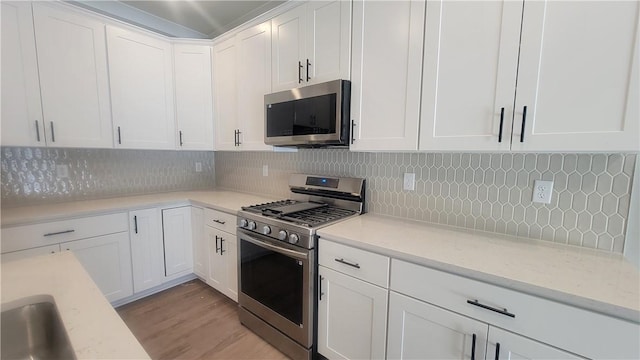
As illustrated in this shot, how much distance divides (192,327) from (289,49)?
2295 mm

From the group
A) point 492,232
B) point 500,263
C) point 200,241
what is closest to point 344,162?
point 492,232

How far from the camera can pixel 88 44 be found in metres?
2.20

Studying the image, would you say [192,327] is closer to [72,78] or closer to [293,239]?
[293,239]

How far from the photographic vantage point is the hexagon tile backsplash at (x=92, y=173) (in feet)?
7.19

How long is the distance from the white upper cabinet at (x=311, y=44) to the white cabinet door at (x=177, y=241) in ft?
5.13

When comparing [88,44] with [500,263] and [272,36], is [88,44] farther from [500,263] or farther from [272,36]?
[500,263]

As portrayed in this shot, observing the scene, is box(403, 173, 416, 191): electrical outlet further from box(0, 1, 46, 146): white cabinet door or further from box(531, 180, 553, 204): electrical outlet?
box(0, 1, 46, 146): white cabinet door

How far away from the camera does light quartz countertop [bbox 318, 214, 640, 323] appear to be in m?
0.91

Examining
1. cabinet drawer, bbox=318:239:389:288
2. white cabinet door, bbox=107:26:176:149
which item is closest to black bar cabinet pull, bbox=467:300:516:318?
cabinet drawer, bbox=318:239:389:288

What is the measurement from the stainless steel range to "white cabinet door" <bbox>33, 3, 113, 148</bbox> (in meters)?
1.52

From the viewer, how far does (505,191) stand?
150 centimetres

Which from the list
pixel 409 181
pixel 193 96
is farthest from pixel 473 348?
pixel 193 96

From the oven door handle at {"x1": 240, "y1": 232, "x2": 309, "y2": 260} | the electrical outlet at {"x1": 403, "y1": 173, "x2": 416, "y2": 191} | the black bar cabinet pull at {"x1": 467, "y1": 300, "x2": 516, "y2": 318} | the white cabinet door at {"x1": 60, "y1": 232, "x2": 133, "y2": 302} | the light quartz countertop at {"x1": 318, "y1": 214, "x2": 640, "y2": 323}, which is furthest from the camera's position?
the white cabinet door at {"x1": 60, "y1": 232, "x2": 133, "y2": 302}

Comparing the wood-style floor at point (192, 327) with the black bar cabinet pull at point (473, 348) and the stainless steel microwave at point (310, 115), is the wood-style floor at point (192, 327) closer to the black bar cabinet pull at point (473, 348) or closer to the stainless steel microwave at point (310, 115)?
the black bar cabinet pull at point (473, 348)
